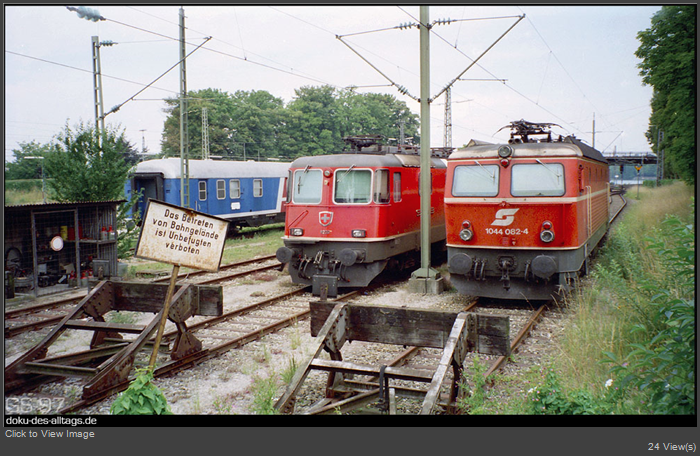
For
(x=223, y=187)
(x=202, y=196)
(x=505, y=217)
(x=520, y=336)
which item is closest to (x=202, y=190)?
(x=202, y=196)

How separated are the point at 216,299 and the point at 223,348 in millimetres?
932

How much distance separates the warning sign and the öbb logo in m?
5.87

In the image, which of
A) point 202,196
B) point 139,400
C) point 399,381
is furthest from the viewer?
point 202,196

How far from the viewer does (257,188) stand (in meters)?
23.5

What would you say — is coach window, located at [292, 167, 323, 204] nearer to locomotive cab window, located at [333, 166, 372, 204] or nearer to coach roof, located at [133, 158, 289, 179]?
locomotive cab window, located at [333, 166, 372, 204]

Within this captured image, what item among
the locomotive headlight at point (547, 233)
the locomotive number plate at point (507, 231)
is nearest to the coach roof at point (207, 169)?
the locomotive number plate at point (507, 231)

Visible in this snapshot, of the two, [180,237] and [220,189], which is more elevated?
[220,189]

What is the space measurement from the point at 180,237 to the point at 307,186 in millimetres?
7017

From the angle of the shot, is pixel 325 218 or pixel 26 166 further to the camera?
pixel 26 166

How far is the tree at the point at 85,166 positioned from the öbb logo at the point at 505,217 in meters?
9.42

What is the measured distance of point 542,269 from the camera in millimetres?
9172

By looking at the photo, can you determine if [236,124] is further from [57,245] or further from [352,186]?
[352,186]

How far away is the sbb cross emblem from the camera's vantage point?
11594mm

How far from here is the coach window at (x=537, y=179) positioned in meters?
9.45
